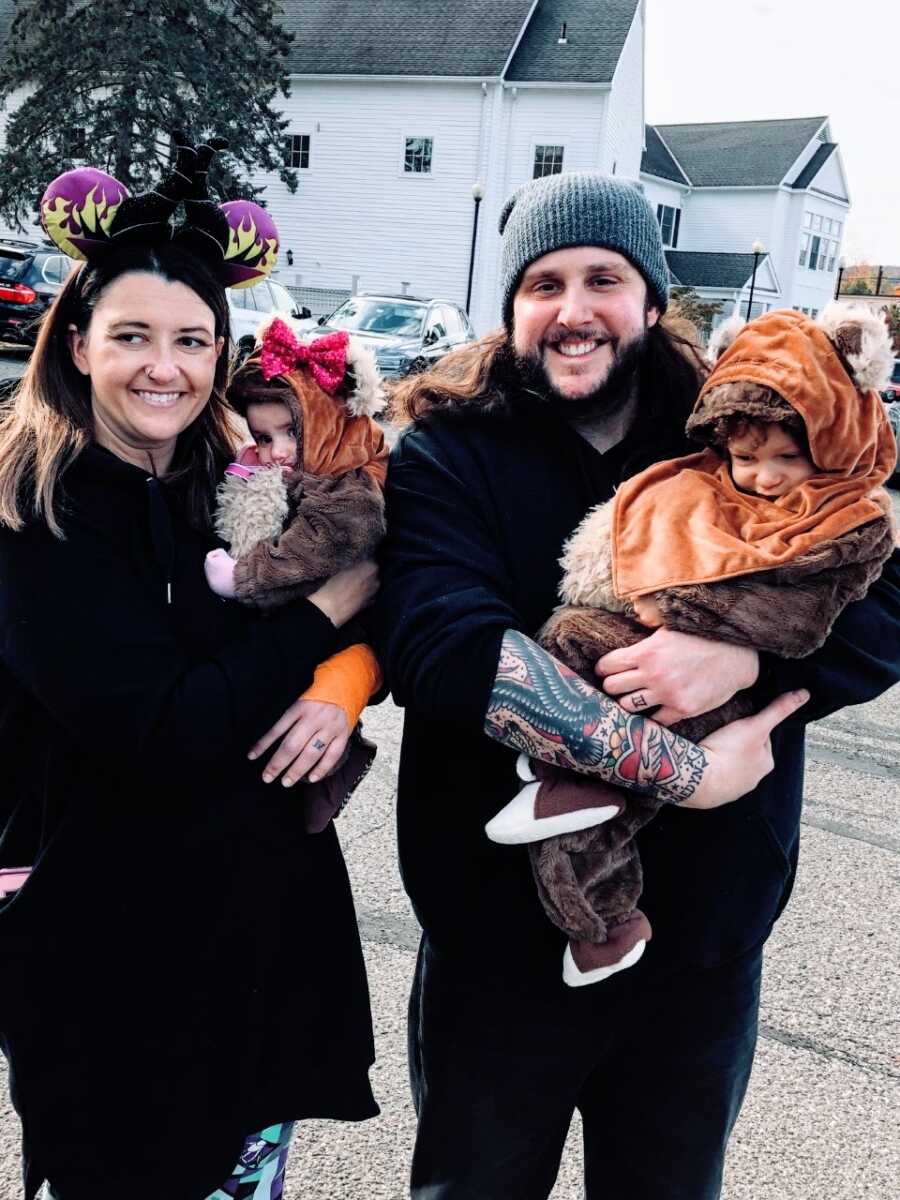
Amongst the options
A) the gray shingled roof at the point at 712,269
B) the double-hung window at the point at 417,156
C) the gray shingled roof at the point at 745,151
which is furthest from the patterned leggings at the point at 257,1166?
the gray shingled roof at the point at 745,151

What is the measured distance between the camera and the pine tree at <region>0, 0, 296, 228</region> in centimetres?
2359

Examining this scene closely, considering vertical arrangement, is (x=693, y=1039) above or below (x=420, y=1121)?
above

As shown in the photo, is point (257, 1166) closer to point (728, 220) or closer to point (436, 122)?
point (436, 122)

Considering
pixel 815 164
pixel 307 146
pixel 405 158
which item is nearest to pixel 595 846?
pixel 405 158

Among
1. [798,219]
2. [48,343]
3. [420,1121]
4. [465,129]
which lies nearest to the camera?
[48,343]

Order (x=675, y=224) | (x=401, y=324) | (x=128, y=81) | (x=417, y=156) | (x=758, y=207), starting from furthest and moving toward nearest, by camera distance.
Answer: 1. (x=675, y=224)
2. (x=758, y=207)
3. (x=417, y=156)
4. (x=128, y=81)
5. (x=401, y=324)

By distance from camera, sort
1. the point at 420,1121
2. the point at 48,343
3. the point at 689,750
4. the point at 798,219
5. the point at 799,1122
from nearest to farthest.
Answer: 1. the point at 689,750
2. the point at 48,343
3. the point at 420,1121
4. the point at 799,1122
5. the point at 798,219

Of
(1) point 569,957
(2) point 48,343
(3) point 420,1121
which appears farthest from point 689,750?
(2) point 48,343

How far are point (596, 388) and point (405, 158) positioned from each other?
32.0 metres

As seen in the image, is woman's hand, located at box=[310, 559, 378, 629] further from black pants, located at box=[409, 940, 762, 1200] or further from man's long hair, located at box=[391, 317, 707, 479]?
black pants, located at box=[409, 940, 762, 1200]

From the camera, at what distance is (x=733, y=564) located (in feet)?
5.58

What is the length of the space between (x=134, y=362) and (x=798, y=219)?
47.4 meters

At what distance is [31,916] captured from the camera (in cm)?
178

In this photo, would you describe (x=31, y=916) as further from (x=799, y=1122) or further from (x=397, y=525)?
(x=799, y=1122)
